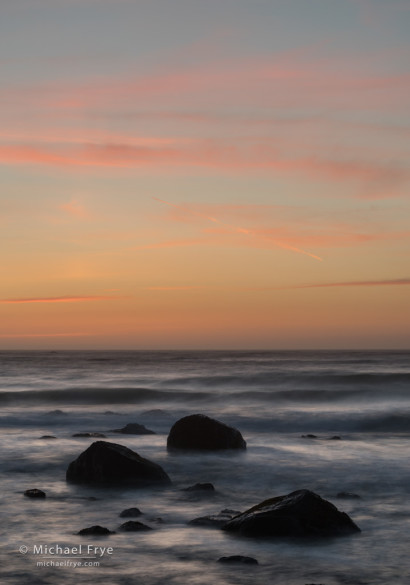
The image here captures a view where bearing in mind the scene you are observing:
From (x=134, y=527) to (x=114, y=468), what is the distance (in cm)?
381

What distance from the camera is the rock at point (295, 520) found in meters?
9.77

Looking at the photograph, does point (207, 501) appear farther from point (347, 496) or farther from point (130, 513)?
point (347, 496)

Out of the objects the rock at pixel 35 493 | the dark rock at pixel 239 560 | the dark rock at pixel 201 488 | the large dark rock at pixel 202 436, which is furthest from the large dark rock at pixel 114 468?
the dark rock at pixel 239 560

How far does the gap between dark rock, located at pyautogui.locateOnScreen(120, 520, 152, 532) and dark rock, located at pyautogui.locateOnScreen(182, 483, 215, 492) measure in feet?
10.9

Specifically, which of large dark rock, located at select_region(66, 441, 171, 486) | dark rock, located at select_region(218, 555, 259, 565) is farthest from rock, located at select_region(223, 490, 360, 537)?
large dark rock, located at select_region(66, 441, 171, 486)

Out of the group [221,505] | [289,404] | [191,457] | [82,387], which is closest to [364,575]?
[221,505]

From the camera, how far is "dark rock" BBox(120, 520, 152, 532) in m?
10.2

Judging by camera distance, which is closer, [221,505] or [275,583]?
[275,583]

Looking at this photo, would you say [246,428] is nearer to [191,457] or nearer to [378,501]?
[191,457]

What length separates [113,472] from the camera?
1392cm

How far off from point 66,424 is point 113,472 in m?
16.8

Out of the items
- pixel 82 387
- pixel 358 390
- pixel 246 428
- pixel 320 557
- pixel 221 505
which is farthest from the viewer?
pixel 82 387

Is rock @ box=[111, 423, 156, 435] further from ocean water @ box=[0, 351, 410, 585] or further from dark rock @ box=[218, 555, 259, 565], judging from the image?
dark rock @ box=[218, 555, 259, 565]

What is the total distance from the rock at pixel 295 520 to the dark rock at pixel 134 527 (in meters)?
1.15
